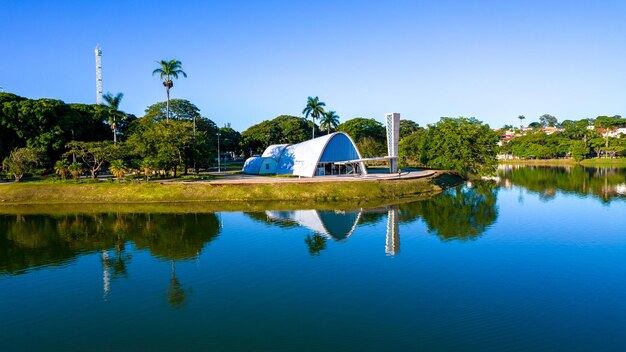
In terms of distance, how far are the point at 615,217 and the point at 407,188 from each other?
2453 centimetres

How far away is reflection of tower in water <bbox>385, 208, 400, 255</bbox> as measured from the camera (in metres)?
28.8

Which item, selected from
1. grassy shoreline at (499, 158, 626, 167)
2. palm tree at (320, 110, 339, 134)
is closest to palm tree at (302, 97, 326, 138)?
palm tree at (320, 110, 339, 134)

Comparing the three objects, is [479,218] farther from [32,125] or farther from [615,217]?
[32,125]

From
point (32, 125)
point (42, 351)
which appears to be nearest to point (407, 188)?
point (42, 351)

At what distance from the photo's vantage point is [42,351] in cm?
1479

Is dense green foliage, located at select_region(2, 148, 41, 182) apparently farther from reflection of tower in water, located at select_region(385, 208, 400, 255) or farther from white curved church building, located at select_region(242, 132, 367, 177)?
reflection of tower in water, located at select_region(385, 208, 400, 255)

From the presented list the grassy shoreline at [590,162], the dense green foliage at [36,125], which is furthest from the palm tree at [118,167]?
the grassy shoreline at [590,162]

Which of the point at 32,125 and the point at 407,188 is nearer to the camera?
the point at 407,188

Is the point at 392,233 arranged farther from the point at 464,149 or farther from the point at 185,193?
the point at 464,149

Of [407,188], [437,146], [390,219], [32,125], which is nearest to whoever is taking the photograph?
[390,219]

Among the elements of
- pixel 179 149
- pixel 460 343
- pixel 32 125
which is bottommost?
pixel 460 343

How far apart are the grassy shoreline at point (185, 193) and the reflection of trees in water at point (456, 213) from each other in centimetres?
692

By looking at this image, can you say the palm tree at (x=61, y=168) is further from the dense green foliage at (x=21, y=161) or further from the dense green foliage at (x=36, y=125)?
the dense green foliage at (x=36, y=125)

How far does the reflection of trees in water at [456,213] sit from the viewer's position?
116ft
